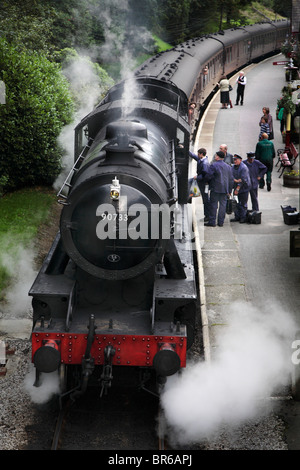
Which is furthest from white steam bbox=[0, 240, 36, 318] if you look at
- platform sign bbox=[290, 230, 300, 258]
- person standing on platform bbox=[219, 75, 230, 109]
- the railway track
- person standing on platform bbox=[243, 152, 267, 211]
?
person standing on platform bbox=[219, 75, 230, 109]

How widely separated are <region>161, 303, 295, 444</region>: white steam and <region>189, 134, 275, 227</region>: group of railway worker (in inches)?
136

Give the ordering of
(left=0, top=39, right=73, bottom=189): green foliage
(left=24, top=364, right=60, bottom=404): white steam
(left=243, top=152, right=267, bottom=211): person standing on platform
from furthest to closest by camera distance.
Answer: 1. (left=0, top=39, right=73, bottom=189): green foliage
2. (left=243, top=152, right=267, bottom=211): person standing on platform
3. (left=24, top=364, right=60, bottom=404): white steam

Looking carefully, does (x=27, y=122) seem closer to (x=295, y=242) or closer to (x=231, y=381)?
(x=295, y=242)

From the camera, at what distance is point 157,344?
6.78m

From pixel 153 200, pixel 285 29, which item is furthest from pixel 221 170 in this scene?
pixel 285 29

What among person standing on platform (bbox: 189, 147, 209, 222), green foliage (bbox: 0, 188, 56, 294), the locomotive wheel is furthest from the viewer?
person standing on platform (bbox: 189, 147, 209, 222)

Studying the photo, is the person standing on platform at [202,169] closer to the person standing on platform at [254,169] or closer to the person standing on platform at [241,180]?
the person standing on platform at [241,180]

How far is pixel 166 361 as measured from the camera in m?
6.66

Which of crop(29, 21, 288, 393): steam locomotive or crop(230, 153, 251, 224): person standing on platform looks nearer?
crop(29, 21, 288, 393): steam locomotive

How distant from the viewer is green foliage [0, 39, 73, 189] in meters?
12.9

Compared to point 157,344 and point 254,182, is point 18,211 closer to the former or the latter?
point 254,182

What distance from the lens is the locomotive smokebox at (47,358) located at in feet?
21.7

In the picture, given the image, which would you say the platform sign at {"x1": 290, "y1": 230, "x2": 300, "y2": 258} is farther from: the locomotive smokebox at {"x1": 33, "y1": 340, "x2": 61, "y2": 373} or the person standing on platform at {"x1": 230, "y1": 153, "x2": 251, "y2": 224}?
the locomotive smokebox at {"x1": 33, "y1": 340, "x2": 61, "y2": 373}

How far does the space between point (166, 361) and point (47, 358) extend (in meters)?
1.26
